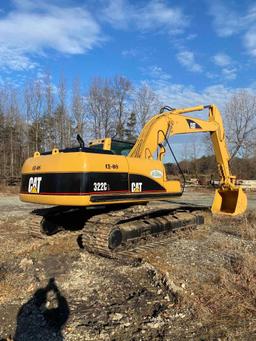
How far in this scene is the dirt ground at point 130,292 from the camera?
426cm

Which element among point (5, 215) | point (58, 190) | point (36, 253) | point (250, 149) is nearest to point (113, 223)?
point (58, 190)

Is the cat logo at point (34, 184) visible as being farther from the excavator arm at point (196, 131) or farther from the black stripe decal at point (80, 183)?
the excavator arm at point (196, 131)

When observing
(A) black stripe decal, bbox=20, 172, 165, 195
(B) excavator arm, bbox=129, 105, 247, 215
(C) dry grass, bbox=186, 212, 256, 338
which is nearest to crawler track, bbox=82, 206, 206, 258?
(A) black stripe decal, bbox=20, 172, 165, 195

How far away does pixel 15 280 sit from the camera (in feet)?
19.4

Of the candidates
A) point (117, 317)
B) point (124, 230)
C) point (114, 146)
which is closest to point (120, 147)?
point (114, 146)

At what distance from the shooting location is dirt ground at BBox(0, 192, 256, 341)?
4.26m

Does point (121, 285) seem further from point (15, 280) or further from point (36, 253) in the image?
point (36, 253)

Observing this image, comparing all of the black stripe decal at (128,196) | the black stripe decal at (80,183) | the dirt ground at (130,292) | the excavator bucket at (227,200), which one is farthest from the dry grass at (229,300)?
the excavator bucket at (227,200)

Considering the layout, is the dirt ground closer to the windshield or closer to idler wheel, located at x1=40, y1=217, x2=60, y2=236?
idler wheel, located at x1=40, y1=217, x2=60, y2=236

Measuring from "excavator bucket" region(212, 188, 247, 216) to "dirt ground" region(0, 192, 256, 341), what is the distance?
133 inches

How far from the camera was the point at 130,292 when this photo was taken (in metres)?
5.50

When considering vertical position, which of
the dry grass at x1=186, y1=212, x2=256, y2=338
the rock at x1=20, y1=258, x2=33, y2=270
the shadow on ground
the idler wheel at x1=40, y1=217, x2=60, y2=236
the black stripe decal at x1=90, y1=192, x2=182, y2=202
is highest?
the black stripe decal at x1=90, y1=192, x2=182, y2=202

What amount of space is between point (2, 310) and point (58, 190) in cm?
282

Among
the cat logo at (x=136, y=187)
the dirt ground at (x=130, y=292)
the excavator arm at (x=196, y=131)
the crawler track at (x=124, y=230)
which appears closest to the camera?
the dirt ground at (x=130, y=292)
